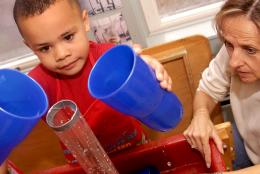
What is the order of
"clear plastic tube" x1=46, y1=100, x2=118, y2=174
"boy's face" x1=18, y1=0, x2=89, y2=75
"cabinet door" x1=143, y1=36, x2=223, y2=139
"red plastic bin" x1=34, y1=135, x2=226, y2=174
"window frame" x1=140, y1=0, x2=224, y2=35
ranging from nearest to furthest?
"clear plastic tube" x1=46, y1=100, x2=118, y2=174, "boy's face" x1=18, y1=0, x2=89, y2=75, "red plastic bin" x1=34, y1=135, x2=226, y2=174, "cabinet door" x1=143, y1=36, x2=223, y2=139, "window frame" x1=140, y1=0, x2=224, y2=35

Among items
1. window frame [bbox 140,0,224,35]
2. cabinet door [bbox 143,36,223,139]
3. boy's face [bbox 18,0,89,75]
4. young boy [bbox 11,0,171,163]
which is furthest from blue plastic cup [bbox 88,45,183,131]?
window frame [bbox 140,0,224,35]

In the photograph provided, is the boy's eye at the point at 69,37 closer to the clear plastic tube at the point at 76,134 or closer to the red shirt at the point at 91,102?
the red shirt at the point at 91,102

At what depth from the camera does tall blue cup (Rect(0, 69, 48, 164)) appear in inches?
22.5

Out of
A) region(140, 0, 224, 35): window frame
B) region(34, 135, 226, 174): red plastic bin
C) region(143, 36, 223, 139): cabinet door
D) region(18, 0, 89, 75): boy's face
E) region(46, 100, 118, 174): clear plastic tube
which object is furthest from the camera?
region(140, 0, 224, 35): window frame

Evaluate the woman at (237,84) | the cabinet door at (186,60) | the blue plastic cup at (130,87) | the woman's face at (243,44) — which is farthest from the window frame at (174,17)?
the blue plastic cup at (130,87)

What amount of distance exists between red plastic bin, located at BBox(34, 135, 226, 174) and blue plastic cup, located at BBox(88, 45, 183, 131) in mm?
140

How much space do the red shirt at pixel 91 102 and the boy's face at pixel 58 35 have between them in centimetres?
9

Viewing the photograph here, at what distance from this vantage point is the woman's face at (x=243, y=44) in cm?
74

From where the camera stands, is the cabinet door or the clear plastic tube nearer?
the clear plastic tube

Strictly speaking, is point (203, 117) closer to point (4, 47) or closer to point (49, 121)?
point (49, 121)

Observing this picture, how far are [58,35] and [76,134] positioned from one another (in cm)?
25

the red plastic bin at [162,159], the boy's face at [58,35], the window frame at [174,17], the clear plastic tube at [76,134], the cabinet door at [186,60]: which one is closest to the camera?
the clear plastic tube at [76,134]

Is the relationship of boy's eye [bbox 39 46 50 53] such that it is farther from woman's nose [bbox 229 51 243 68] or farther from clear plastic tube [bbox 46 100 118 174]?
woman's nose [bbox 229 51 243 68]

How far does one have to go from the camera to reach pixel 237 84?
0.96 meters
